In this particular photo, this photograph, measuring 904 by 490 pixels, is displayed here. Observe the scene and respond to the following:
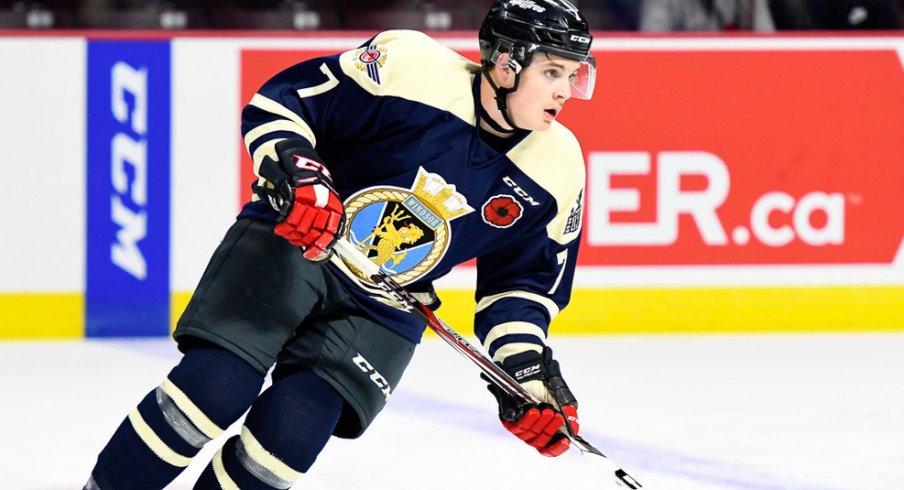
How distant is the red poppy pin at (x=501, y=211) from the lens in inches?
103

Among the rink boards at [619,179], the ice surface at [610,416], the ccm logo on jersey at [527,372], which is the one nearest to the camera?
the ccm logo on jersey at [527,372]

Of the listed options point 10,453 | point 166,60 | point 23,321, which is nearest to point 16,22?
point 166,60

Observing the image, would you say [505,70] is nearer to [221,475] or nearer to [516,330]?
[516,330]

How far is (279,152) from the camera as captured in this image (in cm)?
235

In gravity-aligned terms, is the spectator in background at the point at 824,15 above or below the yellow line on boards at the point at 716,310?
above

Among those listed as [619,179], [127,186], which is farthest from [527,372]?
[127,186]

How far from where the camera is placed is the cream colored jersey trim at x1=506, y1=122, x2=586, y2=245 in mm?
2623

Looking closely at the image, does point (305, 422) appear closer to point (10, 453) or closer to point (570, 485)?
point (570, 485)

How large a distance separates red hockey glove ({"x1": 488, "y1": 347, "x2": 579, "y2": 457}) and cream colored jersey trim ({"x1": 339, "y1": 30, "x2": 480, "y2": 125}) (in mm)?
461

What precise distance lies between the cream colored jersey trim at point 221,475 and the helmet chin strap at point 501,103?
A: 0.76 m

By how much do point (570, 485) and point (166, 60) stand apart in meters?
2.39

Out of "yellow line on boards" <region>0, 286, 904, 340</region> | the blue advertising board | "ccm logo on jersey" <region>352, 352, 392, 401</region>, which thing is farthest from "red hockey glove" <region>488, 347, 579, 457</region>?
the blue advertising board

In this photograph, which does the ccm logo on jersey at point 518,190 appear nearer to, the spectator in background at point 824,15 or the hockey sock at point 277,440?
the hockey sock at point 277,440

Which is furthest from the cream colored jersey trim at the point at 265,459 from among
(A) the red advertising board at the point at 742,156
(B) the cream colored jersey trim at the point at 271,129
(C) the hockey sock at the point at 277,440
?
(A) the red advertising board at the point at 742,156
